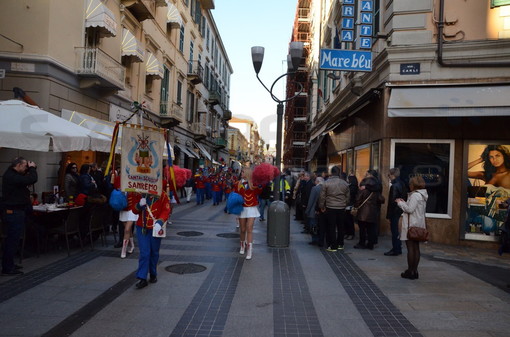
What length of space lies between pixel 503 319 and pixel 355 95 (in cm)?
1072

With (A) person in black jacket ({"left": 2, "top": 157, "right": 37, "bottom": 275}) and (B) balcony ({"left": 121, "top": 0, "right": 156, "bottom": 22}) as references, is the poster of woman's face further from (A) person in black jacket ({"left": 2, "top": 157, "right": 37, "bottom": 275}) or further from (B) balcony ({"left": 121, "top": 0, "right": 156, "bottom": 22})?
(B) balcony ({"left": 121, "top": 0, "right": 156, "bottom": 22})

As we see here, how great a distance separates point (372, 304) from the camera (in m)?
5.29

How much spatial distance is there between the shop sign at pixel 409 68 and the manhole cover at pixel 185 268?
7.22 metres

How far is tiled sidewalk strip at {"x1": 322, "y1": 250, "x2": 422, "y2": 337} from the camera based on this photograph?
444cm

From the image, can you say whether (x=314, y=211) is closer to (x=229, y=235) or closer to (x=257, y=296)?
(x=229, y=235)

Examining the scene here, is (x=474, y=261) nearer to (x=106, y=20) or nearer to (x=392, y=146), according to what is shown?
(x=392, y=146)

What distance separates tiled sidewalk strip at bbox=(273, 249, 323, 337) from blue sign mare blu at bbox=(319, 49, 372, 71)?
18.2 ft

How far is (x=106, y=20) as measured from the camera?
13641mm

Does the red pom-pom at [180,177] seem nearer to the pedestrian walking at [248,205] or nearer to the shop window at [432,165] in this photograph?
the pedestrian walking at [248,205]

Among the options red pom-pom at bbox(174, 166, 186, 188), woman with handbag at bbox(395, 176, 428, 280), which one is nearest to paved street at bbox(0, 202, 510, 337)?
woman with handbag at bbox(395, 176, 428, 280)

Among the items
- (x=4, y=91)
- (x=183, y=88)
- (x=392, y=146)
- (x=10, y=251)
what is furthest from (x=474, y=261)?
(x=183, y=88)

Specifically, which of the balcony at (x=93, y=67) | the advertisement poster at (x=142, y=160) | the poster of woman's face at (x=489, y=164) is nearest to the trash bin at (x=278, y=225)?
the advertisement poster at (x=142, y=160)

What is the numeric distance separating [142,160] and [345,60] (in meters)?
7.03

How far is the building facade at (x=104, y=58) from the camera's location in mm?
11789
